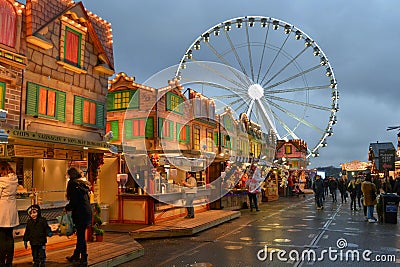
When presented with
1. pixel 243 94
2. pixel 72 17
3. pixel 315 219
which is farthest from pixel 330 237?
pixel 243 94

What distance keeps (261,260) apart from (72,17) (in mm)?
8498

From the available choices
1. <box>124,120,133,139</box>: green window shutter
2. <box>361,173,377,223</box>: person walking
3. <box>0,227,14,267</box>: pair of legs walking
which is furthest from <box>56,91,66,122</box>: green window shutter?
<box>361,173,377,223</box>: person walking

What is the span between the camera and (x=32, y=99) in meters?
10.0

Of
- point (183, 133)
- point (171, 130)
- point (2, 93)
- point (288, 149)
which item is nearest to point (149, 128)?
point (171, 130)

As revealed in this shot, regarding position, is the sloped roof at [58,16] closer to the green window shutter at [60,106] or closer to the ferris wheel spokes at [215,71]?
the green window shutter at [60,106]

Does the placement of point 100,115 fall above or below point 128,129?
below

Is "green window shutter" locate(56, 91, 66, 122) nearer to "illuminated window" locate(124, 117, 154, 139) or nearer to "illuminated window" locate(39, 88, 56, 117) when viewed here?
"illuminated window" locate(39, 88, 56, 117)

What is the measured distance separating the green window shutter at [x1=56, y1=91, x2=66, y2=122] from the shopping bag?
14.1 ft

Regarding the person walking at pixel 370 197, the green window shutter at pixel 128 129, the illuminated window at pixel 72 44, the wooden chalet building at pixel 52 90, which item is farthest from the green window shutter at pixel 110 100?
the person walking at pixel 370 197

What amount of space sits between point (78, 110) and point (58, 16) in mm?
2706

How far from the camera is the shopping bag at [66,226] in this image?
733 centimetres

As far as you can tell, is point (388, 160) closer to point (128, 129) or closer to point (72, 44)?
point (128, 129)

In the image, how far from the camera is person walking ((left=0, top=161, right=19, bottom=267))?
6.36 meters

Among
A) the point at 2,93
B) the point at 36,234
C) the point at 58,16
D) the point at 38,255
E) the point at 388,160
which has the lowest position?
the point at 38,255
